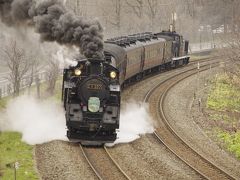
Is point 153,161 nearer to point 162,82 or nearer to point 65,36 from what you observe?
point 65,36

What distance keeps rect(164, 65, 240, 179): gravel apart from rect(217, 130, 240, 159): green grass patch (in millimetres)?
469

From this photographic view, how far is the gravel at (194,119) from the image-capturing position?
61.0ft

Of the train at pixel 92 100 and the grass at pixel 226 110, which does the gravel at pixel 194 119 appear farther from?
the train at pixel 92 100

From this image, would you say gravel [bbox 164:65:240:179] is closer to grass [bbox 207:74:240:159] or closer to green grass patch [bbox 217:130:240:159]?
green grass patch [bbox 217:130:240:159]

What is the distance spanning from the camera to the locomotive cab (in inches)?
695

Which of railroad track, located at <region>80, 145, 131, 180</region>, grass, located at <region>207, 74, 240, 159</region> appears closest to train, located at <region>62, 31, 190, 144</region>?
railroad track, located at <region>80, 145, 131, 180</region>

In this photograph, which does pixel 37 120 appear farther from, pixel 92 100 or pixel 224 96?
pixel 224 96

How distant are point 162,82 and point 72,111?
61.5 ft

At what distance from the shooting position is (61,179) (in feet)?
50.4

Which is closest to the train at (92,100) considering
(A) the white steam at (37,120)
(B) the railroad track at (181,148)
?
(A) the white steam at (37,120)

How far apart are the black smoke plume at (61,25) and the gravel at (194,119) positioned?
6548 millimetres

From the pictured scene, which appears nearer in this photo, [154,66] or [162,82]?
[162,82]

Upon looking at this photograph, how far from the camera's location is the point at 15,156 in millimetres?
17484

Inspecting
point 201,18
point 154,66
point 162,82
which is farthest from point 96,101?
point 201,18
